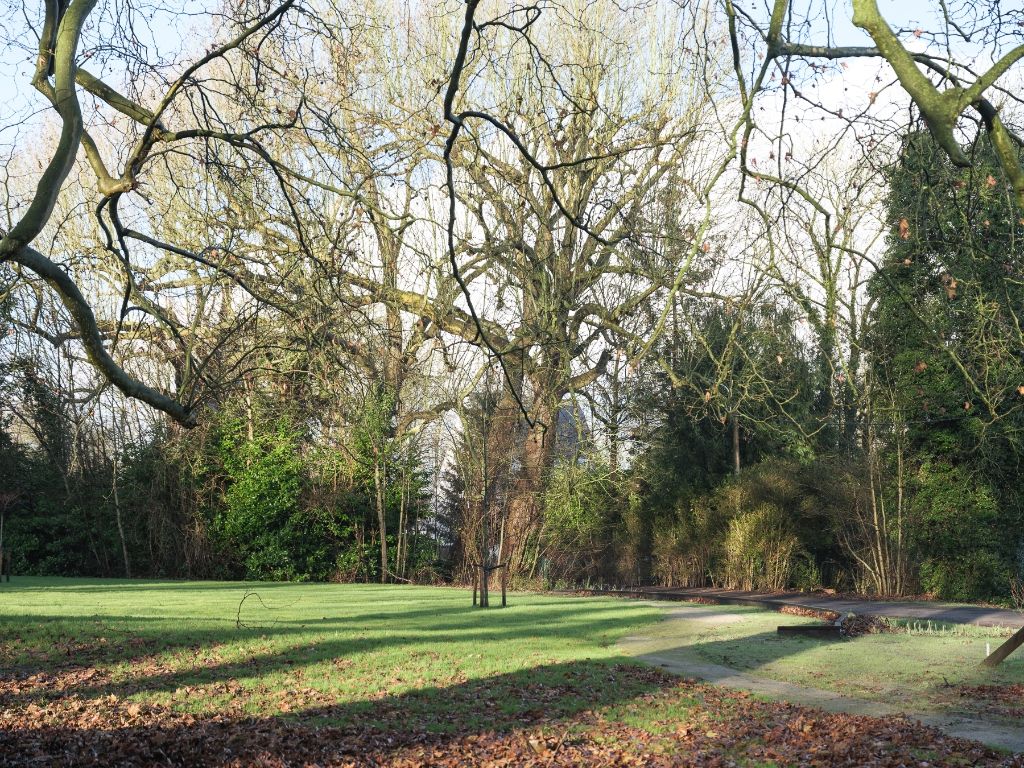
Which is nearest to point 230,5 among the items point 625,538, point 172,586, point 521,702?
point 521,702

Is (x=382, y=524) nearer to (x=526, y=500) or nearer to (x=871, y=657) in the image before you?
(x=526, y=500)

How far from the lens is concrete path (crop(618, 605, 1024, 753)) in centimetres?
729

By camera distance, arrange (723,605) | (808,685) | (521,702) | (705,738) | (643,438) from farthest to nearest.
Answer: (643,438), (723,605), (808,685), (521,702), (705,738)

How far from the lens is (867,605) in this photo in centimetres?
1617

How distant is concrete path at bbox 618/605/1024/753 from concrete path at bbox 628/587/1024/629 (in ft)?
9.29

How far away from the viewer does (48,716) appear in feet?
24.7

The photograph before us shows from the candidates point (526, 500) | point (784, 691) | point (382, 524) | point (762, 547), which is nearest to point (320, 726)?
point (784, 691)

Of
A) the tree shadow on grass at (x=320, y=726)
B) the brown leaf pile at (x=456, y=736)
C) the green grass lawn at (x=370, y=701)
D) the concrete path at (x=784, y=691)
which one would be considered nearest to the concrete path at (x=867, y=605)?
the concrete path at (x=784, y=691)

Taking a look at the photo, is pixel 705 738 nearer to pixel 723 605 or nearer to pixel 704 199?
pixel 704 199

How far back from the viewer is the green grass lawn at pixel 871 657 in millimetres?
9125

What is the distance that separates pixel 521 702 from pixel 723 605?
911 cm

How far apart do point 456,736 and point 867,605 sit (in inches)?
431

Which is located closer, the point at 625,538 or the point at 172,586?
the point at 172,586

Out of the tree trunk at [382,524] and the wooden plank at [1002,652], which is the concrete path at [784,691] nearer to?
the wooden plank at [1002,652]
